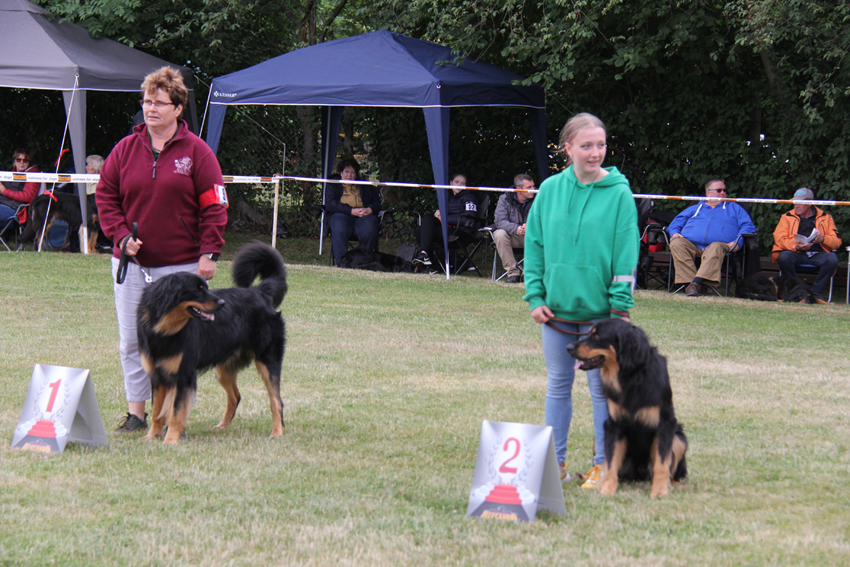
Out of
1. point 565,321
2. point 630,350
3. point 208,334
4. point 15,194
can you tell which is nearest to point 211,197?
point 208,334

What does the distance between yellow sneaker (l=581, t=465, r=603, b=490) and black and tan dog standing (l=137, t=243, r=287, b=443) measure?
1627 millimetres

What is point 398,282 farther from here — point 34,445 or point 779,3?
point 34,445

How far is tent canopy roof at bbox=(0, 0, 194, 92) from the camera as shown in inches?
A: 494

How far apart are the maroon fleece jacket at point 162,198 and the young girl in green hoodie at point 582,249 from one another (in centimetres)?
164

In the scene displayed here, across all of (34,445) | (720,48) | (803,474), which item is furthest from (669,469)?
(720,48)

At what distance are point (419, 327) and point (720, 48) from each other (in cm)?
639

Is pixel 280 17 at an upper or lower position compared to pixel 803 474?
upper

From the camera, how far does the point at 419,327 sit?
7941 millimetres

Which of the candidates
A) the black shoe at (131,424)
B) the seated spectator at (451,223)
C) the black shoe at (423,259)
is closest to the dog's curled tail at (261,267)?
the black shoe at (131,424)

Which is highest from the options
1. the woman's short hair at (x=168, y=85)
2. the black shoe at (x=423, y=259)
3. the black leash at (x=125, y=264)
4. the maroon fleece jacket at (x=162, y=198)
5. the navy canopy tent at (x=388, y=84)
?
the navy canopy tent at (x=388, y=84)

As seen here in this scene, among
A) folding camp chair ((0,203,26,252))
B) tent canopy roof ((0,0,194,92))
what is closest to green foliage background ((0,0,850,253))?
tent canopy roof ((0,0,194,92))

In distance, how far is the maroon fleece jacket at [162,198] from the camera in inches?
169

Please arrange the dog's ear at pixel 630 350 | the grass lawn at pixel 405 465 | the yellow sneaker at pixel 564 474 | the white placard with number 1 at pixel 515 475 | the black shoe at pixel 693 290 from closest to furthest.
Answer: the grass lawn at pixel 405 465, the white placard with number 1 at pixel 515 475, the dog's ear at pixel 630 350, the yellow sneaker at pixel 564 474, the black shoe at pixel 693 290

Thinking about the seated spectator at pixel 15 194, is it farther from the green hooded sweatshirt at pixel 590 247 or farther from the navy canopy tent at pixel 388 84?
the green hooded sweatshirt at pixel 590 247
